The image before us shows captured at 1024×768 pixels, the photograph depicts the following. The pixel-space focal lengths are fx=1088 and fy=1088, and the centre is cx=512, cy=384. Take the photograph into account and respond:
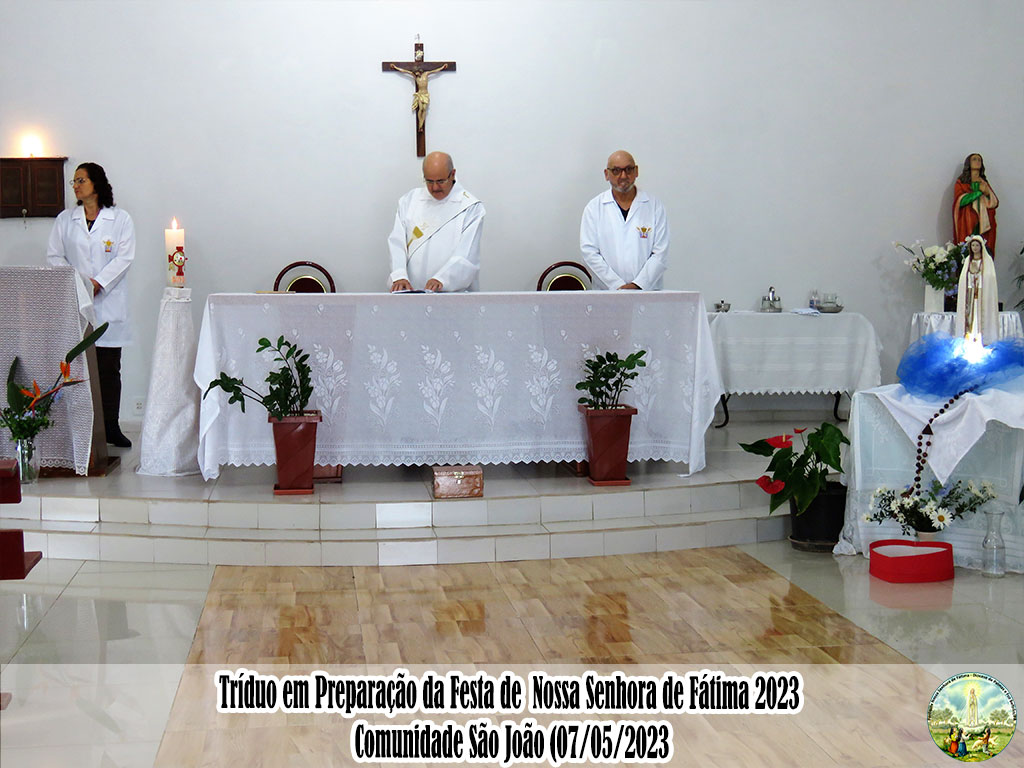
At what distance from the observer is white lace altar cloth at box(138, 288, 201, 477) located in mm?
5613

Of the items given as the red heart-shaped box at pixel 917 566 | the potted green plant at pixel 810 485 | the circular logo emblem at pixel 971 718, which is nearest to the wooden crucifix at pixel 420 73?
the potted green plant at pixel 810 485

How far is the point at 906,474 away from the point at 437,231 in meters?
2.85

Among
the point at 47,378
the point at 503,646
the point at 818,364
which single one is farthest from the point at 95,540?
the point at 818,364

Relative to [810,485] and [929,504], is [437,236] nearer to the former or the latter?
[810,485]

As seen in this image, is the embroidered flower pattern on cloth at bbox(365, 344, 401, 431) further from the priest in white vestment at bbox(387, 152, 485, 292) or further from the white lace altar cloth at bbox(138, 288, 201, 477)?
the white lace altar cloth at bbox(138, 288, 201, 477)

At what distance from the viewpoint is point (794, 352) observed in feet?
25.5

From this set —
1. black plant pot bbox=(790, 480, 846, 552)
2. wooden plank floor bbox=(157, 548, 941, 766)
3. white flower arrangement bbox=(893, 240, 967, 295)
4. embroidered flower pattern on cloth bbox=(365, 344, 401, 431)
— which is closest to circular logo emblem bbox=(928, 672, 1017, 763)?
wooden plank floor bbox=(157, 548, 941, 766)

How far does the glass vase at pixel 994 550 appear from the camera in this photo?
4.61 m

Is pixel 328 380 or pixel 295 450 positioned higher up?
pixel 328 380

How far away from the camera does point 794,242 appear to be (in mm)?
8508

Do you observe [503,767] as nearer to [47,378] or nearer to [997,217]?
[47,378]

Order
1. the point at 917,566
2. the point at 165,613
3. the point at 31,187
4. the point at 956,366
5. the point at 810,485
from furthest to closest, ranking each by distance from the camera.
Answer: the point at 31,187 → the point at 810,485 → the point at 956,366 → the point at 917,566 → the point at 165,613

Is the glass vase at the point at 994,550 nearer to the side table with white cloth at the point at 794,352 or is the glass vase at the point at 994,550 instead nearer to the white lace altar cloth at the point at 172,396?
the side table with white cloth at the point at 794,352

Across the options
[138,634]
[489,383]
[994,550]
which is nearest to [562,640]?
[138,634]
